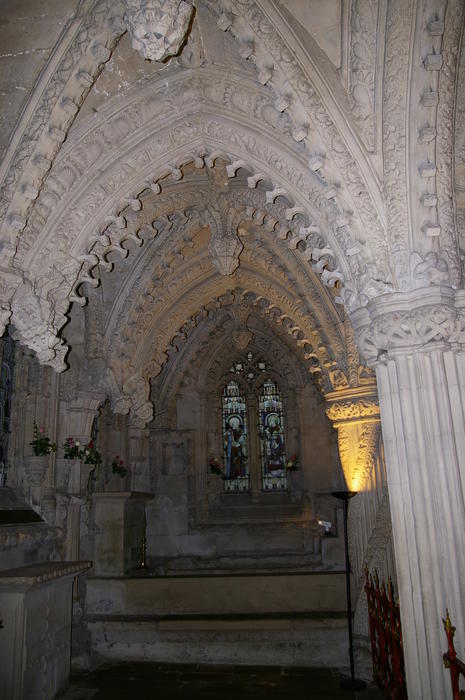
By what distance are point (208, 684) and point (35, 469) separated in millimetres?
3066

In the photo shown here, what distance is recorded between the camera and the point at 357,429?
750 centimetres

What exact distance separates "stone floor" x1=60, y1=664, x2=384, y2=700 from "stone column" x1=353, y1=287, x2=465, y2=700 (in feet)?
8.44

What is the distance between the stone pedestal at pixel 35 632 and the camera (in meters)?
4.59

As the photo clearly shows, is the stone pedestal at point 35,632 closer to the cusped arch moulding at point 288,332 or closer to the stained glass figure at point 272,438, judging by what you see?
the cusped arch moulding at point 288,332

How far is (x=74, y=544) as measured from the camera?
7113 mm

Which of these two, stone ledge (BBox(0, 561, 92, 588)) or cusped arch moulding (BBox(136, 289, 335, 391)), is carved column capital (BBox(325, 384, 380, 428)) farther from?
stone ledge (BBox(0, 561, 92, 588))

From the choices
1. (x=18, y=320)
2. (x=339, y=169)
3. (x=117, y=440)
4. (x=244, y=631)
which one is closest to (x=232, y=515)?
(x=117, y=440)

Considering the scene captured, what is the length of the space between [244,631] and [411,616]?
149 inches

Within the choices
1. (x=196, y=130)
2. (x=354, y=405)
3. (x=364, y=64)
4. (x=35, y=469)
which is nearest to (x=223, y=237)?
(x=196, y=130)

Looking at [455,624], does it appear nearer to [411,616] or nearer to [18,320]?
[411,616]

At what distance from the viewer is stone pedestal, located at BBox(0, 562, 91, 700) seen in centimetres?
459

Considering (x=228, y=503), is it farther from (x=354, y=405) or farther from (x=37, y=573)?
(x=37, y=573)

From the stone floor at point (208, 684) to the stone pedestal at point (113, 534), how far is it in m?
1.40

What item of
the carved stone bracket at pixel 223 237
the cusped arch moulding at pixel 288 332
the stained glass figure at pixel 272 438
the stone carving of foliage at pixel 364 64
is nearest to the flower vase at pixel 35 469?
the cusped arch moulding at pixel 288 332
